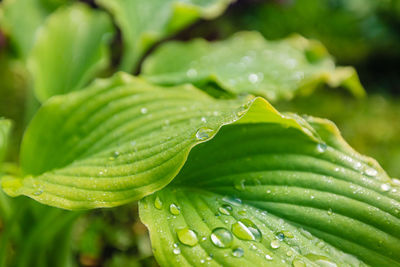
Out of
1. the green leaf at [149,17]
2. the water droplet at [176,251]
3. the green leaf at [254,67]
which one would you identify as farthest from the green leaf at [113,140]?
the green leaf at [149,17]

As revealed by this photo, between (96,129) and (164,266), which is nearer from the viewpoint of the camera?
(164,266)

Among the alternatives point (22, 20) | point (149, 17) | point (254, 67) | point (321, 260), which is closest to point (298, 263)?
point (321, 260)

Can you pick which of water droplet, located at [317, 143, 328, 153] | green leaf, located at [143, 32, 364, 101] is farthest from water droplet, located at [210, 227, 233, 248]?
green leaf, located at [143, 32, 364, 101]

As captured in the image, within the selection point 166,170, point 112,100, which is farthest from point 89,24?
point 166,170

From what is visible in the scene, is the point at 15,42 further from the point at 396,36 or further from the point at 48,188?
the point at 396,36

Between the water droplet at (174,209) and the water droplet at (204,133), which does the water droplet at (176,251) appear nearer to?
the water droplet at (174,209)

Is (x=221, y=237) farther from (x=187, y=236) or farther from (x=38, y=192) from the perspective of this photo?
(x=38, y=192)
